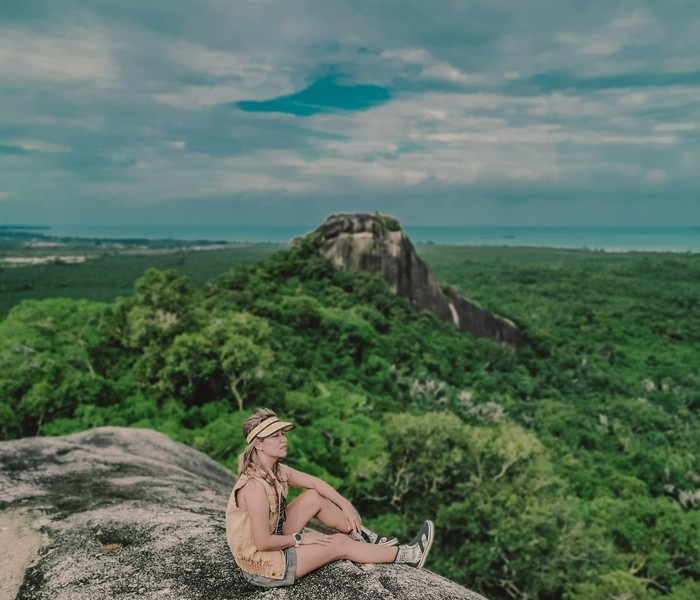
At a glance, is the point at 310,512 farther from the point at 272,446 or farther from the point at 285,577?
the point at 272,446

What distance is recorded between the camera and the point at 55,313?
27438 millimetres

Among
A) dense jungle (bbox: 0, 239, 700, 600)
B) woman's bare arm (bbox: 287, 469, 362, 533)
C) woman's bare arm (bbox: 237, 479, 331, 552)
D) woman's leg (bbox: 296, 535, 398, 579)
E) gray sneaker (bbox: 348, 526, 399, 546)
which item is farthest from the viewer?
dense jungle (bbox: 0, 239, 700, 600)

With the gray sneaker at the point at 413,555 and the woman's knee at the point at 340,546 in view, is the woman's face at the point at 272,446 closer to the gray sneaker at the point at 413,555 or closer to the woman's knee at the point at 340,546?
the woman's knee at the point at 340,546

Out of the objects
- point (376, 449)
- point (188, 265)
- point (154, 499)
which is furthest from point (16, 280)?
point (154, 499)

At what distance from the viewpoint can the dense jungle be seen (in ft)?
60.9

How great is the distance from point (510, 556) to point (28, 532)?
14990mm

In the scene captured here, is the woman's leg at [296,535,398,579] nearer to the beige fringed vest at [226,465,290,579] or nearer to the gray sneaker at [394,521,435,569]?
the gray sneaker at [394,521,435,569]

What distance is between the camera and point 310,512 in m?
5.71

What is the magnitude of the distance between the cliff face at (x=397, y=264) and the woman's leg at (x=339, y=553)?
1590 inches

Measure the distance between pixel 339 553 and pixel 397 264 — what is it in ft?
135

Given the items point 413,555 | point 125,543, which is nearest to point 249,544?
point 413,555

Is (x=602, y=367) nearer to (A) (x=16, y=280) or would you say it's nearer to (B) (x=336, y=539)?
(B) (x=336, y=539)

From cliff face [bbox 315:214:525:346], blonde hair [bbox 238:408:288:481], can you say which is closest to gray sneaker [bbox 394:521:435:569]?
blonde hair [bbox 238:408:288:481]

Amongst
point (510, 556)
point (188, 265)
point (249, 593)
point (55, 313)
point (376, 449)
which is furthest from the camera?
point (188, 265)
